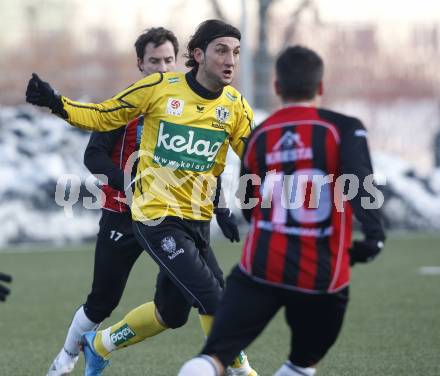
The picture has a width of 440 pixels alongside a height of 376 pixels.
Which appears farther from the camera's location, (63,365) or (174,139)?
(63,365)

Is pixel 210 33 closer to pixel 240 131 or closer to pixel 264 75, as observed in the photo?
pixel 240 131

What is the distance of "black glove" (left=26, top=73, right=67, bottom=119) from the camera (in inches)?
206

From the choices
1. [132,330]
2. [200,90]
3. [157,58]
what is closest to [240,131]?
[200,90]

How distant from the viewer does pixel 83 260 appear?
47.3 feet

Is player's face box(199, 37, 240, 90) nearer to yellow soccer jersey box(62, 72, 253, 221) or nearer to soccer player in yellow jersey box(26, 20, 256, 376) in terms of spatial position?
soccer player in yellow jersey box(26, 20, 256, 376)

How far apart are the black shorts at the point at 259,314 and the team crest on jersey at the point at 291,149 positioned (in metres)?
0.50

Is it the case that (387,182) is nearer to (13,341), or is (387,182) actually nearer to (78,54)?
(78,54)

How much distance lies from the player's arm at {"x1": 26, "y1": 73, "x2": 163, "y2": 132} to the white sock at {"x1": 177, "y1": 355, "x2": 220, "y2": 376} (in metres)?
1.64

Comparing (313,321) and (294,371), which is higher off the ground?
(313,321)

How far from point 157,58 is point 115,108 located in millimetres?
1075

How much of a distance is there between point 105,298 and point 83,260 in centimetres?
829

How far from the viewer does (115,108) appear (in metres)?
5.52

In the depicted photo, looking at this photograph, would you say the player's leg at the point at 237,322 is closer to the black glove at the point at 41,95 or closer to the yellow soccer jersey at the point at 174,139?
the yellow soccer jersey at the point at 174,139

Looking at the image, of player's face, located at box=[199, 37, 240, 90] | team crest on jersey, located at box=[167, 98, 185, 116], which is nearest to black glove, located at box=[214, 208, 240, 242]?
team crest on jersey, located at box=[167, 98, 185, 116]
